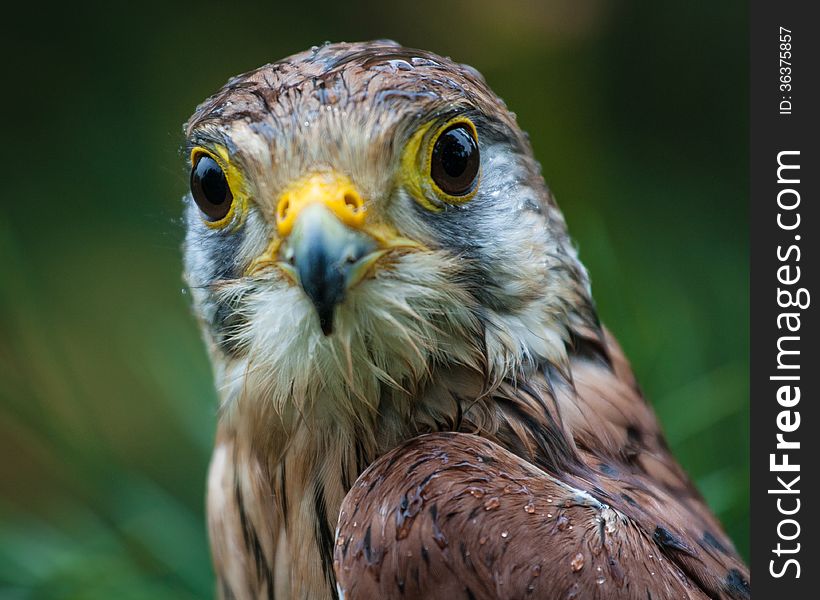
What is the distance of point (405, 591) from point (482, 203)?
594mm

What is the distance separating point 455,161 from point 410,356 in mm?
299

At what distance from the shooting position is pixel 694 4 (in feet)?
11.7

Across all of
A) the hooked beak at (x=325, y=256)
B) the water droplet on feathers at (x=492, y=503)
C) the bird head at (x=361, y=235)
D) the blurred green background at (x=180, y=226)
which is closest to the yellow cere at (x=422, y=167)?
the bird head at (x=361, y=235)

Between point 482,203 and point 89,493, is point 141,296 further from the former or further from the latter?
point 482,203

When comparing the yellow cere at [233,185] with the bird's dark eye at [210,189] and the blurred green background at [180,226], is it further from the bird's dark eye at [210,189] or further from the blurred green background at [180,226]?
the blurred green background at [180,226]

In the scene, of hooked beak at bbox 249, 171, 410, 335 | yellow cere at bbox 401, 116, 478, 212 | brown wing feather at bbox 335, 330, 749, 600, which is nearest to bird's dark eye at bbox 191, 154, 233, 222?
hooked beak at bbox 249, 171, 410, 335

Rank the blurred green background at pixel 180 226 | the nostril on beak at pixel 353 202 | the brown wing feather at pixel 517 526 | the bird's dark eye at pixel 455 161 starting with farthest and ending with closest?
1. the blurred green background at pixel 180 226
2. the bird's dark eye at pixel 455 161
3. the nostril on beak at pixel 353 202
4. the brown wing feather at pixel 517 526

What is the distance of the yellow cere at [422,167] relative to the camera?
1396 millimetres

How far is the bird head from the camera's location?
4.39ft

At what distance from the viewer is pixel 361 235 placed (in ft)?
4.31

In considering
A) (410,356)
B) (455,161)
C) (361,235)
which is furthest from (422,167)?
(410,356)

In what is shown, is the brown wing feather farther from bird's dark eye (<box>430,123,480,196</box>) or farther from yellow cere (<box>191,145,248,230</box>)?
yellow cere (<box>191,145,248,230</box>)

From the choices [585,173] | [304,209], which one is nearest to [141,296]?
[585,173]

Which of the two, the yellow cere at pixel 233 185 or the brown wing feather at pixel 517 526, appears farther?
the yellow cere at pixel 233 185
